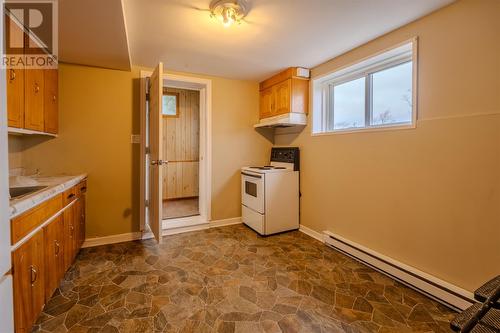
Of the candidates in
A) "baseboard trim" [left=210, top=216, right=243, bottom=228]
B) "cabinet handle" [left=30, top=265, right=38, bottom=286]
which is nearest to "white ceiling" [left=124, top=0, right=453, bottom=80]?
"cabinet handle" [left=30, top=265, right=38, bottom=286]

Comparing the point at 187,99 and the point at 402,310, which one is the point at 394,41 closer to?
the point at 402,310

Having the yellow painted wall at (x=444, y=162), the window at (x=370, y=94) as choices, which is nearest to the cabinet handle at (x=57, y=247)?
the yellow painted wall at (x=444, y=162)

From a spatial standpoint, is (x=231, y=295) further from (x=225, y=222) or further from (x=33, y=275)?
(x=225, y=222)

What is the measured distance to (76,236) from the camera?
2314 mm

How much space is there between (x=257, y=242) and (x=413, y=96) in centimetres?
224

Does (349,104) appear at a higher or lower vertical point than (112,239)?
higher

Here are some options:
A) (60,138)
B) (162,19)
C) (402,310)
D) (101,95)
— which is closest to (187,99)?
(101,95)

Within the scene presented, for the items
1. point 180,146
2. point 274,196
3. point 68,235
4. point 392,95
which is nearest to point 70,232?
point 68,235

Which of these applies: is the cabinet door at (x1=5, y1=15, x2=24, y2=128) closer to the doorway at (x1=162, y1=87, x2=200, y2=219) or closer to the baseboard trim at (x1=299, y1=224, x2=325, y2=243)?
the baseboard trim at (x1=299, y1=224, x2=325, y2=243)

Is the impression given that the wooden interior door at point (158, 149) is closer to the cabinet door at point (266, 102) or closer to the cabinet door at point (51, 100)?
the cabinet door at point (51, 100)

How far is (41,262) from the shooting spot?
152 centimetres

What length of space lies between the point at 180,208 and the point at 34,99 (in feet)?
9.81

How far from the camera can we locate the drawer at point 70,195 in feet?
6.47

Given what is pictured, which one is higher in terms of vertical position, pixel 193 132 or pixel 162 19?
pixel 162 19
